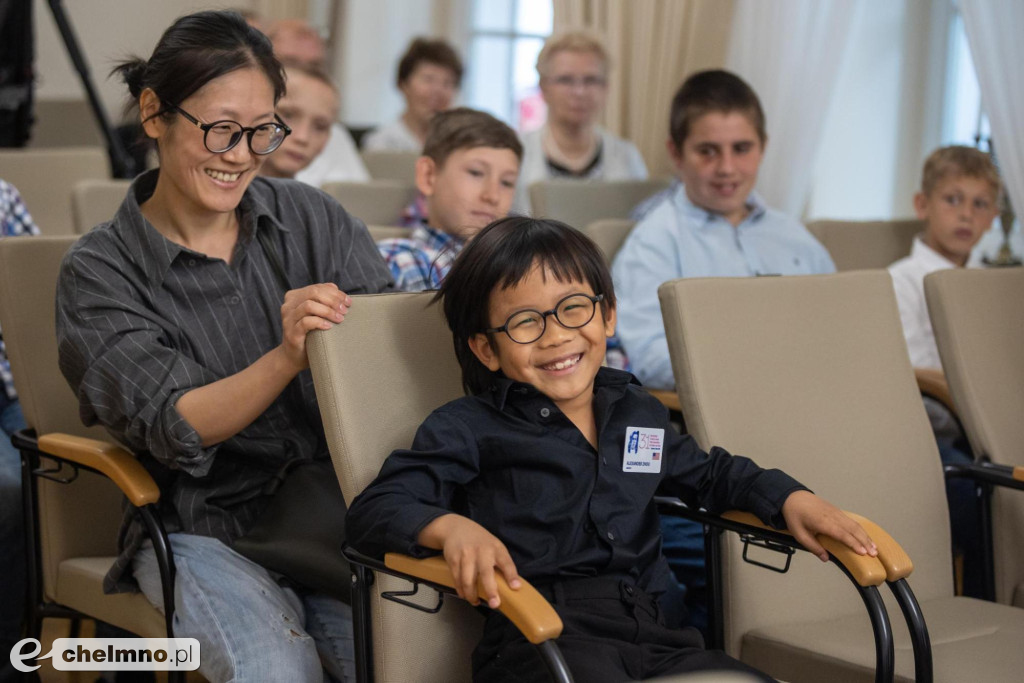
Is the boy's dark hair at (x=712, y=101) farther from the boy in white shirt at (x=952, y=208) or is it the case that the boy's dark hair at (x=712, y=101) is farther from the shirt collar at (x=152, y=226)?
the shirt collar at (x=152, y=226)

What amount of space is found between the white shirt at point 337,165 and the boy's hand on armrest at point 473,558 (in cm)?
284

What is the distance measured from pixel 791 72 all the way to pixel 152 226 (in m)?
2.37

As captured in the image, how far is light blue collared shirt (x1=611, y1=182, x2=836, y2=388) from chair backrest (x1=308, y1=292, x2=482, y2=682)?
3.24 feet

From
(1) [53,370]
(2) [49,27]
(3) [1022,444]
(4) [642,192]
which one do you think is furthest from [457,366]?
(2) [49,27]

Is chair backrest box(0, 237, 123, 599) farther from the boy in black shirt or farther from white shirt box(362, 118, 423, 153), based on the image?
white shirt box(362, 118, 423, 153)

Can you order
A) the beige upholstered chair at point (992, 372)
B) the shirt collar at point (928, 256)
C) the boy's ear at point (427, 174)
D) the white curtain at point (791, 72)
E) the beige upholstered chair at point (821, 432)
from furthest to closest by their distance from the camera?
the white curtain at point (791, 72)
the shirt collar at point (928, 256)
the boy's ear at point (427, 174)
the beige upholstered chair at point (992, 372)
the beige upholstered chair at point (821, 432)

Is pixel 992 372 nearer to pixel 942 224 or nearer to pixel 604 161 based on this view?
pixel 942 224

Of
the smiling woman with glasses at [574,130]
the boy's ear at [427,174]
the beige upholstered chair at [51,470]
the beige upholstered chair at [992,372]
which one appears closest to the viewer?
the beige upholstered chair at [51,470]

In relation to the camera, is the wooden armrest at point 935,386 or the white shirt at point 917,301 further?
the white shirt at point 917,301

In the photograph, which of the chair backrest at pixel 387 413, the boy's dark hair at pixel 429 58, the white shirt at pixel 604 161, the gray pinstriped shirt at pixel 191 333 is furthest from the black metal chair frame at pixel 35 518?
the boy's dark hair at pixel 429 58

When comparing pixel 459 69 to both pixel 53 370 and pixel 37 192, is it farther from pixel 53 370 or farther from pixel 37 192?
pixel 53 370

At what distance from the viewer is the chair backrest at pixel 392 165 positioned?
163 inches

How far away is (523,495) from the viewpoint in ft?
5.02

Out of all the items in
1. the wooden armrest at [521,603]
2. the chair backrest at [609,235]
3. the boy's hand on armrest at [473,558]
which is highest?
the chair backrest at [609,235]
